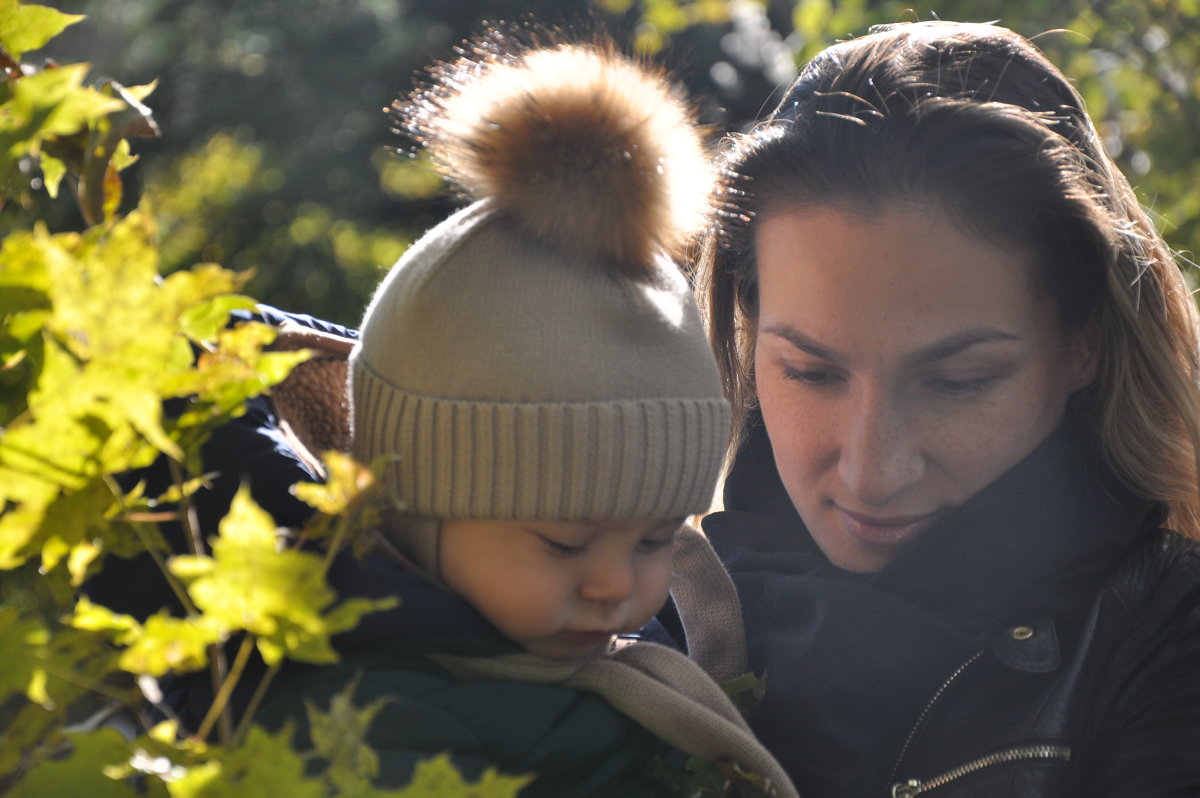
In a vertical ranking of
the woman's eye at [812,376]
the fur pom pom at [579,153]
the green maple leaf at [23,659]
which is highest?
the fur pom pom at [579,153]

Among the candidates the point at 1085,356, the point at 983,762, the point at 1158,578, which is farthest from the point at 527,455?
the point at 1085,356

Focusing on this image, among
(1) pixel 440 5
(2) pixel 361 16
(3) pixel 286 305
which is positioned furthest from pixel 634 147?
(1) pixel 440 5

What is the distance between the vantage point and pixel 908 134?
7.09ft

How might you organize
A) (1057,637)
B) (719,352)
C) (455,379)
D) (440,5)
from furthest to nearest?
(440,5), (719,352), (1057,637), (455,379)

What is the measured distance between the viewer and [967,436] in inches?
80.6

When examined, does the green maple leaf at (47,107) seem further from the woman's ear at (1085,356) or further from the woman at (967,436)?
the woman's ear at (1085,356)

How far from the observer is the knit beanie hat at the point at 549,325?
1604mm

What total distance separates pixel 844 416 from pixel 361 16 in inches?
318

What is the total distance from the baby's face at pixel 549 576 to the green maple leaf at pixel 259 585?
0.75 meters

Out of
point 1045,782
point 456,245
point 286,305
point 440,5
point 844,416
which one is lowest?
point 286,305

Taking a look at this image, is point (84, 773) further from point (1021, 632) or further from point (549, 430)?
point (1021, 632)

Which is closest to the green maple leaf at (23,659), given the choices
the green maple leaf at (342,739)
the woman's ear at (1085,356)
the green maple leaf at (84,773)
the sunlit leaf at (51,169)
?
the green maple leaf at (84,773)

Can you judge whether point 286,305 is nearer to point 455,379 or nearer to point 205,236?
point 205,236

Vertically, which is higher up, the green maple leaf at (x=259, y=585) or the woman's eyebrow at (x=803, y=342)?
the green maple leaf at (x=259, y=585)
